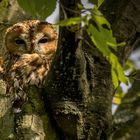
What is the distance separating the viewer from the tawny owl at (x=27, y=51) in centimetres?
248

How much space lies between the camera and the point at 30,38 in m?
3.42

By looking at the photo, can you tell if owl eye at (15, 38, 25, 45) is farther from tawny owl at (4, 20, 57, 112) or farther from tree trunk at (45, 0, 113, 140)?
tree trunk at (45, 0, 113, 140)

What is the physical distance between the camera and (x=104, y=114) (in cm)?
201

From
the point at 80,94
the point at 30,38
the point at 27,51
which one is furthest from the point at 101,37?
the point at 30,38

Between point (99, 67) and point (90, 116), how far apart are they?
234 mm

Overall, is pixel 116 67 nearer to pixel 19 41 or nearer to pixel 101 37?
pixel 101 37

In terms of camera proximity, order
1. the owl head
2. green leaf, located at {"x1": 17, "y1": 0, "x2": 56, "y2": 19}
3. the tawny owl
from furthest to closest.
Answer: the owl head → the tawny owl → green leaf, located at {"x1": 17, "y1": 0, "x2": 56, "y2": 19}

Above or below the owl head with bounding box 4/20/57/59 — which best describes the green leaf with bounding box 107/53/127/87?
below

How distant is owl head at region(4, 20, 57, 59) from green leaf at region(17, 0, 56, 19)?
5.27 feet

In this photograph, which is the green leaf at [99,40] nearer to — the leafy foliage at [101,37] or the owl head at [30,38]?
the leafy foliage at [101,37]

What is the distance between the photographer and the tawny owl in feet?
8.14

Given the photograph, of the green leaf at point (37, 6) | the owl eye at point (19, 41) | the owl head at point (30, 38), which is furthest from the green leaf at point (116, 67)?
the owl eye at point (19, 41)

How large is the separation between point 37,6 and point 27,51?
1.70m

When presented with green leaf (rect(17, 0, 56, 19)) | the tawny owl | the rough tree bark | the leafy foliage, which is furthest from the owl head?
the leafy foliage
